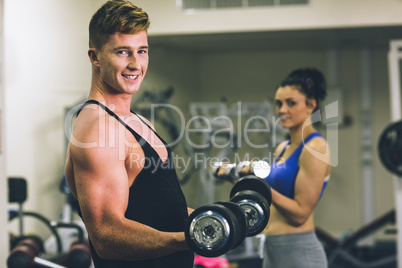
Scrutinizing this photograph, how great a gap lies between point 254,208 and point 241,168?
1.19 feet

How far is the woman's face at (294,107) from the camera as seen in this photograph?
6.20 feet

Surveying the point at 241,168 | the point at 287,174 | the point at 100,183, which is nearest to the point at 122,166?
the point at 100,183

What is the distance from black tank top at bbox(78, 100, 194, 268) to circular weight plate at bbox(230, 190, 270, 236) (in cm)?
17

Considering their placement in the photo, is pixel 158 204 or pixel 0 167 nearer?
pixel 158 204

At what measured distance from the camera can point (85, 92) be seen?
4746 millimetres

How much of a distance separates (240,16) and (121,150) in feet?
12.1

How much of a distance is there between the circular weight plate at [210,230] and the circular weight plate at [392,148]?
2.47m

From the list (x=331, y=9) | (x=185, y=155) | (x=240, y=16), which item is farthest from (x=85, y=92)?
(x=331, y=9)

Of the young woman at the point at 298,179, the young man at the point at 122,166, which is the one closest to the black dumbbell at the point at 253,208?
the young man at the point at 122,166

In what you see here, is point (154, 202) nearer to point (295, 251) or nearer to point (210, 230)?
point (210, 230)

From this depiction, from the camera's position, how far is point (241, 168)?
1.63 meters

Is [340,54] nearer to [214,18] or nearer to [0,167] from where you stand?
[214,18]

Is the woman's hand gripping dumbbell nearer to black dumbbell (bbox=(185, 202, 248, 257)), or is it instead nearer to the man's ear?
black dumbbell (bbox=(185, 202, 248, 257))

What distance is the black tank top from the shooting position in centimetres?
113
